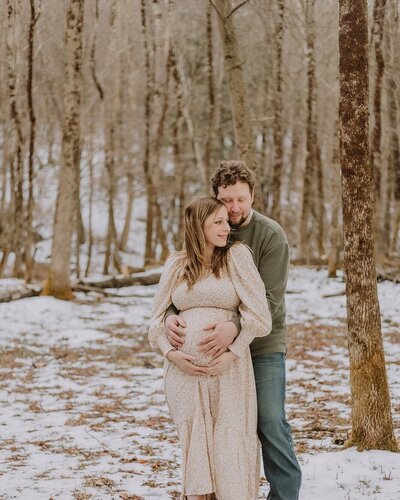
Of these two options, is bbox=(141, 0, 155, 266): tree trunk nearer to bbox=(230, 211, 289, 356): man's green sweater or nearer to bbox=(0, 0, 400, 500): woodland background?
bbox=(0, 0, 400, 500): woodland background

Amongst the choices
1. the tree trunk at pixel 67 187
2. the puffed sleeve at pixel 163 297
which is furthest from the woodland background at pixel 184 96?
the puffed sleeve at pixel 163 297

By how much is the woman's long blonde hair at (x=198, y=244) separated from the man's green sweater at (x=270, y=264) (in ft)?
0.81

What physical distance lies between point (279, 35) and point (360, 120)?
1413 centimetres

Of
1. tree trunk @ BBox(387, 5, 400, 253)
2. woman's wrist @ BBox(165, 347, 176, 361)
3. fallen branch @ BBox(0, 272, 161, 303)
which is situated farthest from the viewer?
tree trunk @ BBox(387, 5, 400, 253)

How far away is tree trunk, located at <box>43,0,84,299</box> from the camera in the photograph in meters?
15.7

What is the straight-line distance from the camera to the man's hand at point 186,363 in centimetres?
377

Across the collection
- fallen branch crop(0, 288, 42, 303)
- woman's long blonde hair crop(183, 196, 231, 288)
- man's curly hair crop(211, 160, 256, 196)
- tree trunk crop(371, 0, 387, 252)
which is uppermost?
tree trunk crop(371, 0, 387, 252)

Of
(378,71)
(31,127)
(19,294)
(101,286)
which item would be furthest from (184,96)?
(19,294)

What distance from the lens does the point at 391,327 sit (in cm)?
1274

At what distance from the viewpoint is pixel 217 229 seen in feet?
12.7

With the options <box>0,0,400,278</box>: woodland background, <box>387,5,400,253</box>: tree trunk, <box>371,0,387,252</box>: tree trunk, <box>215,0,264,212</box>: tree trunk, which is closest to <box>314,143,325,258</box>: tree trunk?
<box>0,0,400,278</box>: woodland background

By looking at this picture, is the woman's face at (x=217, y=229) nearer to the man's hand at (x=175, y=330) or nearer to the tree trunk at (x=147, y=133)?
the man's hand at (x=175, y=330)

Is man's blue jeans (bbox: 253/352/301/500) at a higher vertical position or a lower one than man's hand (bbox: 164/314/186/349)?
lower

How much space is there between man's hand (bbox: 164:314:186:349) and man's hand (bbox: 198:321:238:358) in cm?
12
